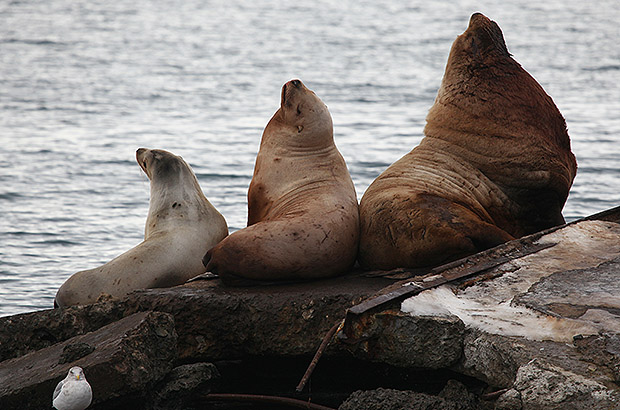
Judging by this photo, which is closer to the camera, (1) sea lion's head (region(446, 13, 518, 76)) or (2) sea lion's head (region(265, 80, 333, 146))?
A: (2) sea lion's head (region(265, 80, 333, 146))

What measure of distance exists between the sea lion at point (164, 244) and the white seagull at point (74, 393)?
1326 millimetres

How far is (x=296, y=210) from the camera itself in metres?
4.81

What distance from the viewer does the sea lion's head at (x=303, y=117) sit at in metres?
5.12

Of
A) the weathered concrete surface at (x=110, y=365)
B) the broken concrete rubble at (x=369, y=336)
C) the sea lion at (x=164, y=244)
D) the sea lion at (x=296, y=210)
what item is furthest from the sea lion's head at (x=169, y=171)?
the weathered concrete surface at (x=110, y=365)

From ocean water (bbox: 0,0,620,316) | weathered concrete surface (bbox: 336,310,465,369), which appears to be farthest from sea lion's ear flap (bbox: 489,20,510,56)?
ocean water (bbox: 0,0,620,316)

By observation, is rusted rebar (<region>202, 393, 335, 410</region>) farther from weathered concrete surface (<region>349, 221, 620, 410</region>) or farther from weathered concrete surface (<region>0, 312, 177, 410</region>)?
weathered concrete surface (<region>349, 221, 620, 410</region>)

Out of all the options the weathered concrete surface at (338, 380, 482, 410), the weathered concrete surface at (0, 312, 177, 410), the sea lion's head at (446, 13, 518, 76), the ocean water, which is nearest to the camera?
the weathered concrete surface at (338, 380, 482, 410)

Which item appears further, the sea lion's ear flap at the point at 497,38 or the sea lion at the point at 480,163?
the sea lion's ear flap at the point at 497,38

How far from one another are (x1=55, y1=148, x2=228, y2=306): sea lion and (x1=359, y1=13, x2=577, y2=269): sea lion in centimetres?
91

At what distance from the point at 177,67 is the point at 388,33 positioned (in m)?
6.43

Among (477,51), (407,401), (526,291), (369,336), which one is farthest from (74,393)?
(477,51)

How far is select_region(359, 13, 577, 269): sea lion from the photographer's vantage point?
190 inches

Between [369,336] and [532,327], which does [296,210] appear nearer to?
[369,336]

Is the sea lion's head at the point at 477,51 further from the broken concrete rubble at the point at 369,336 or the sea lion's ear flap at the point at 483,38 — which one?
the broken concrete rubble at the point at 369,336
